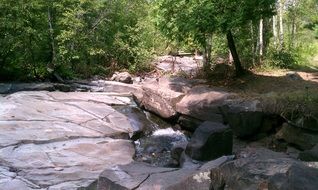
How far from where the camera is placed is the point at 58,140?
8812mm

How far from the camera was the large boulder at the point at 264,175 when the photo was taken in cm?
348

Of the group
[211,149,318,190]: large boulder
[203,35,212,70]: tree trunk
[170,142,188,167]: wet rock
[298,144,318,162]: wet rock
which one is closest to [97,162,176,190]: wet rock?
[211,149,318,190]: large boulder

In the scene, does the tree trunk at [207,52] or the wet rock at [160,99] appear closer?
the wet rock at [160,99]

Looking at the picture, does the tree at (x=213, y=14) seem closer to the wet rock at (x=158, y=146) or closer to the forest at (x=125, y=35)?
the forest at (x=125, y=35)

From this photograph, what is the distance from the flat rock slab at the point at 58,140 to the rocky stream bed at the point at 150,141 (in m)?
0.02

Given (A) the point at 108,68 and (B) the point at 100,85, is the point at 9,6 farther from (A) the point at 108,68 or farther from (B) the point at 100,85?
(A) the point at 108,68

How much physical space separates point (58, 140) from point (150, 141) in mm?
3246

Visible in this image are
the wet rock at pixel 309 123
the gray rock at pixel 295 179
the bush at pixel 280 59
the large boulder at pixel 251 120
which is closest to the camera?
the gray rock at pixel 295 179

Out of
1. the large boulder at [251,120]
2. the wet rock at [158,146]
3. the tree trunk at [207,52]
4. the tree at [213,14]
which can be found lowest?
the wet rock at [158,146]

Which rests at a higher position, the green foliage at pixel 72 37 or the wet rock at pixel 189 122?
the green foliage at pixel 72 37

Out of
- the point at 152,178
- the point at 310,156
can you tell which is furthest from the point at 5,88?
the point at 310,156

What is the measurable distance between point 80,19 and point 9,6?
4.12m

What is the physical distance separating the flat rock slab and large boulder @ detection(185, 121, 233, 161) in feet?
4.61

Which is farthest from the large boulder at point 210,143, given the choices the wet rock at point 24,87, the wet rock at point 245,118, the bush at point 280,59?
the bush at point 280,59
